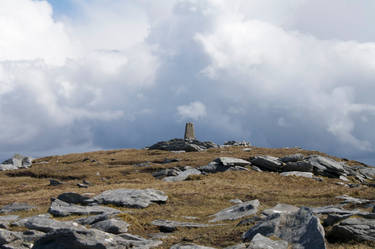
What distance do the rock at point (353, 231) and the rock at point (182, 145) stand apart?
62.2 m

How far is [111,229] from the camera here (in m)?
17.8

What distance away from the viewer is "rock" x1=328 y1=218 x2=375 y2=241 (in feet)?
47.0

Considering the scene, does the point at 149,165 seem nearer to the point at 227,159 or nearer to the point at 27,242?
the point at 227,159

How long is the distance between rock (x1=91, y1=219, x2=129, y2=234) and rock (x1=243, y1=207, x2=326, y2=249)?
5.90 meters

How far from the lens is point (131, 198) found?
1064 inches

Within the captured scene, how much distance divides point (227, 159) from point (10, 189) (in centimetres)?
2630

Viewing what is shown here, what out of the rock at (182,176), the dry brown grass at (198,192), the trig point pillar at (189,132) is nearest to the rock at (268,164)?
the dry brown grass at (198,192)

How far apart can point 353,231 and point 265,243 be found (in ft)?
12.4

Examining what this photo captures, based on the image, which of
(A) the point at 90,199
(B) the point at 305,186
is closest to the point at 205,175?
(B) the point at 305,186

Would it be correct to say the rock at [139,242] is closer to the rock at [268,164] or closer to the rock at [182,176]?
the rock at [182,176]

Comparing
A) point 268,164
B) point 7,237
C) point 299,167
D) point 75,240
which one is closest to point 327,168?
point 299,167

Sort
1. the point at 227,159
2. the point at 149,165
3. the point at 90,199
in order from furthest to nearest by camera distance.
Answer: the point at 149,165 < the point at 227,159 < the point at 90,199

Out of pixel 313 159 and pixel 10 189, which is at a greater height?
pixel 313 159

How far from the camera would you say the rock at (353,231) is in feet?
47.0
